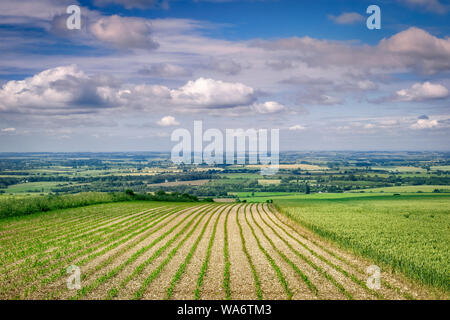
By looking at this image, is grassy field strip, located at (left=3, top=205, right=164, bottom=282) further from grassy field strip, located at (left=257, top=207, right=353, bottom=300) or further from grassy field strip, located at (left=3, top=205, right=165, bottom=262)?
grassy field strip, located at (left=257, top=207, right=353, bottom=300)

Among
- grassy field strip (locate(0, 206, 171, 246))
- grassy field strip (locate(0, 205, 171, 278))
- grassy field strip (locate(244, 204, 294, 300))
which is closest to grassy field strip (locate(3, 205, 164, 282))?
grassy field strip (locate(0, 205, 171, 278))

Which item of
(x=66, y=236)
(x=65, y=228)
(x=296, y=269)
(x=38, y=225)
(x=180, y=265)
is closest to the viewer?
(x=296, y=269)

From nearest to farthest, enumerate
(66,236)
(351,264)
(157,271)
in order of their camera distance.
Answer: (157,271)
(351,264)
(66,236)

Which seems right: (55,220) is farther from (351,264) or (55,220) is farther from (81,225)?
(351,264)

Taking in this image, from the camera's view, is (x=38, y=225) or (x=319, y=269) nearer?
(x=319, y=269)

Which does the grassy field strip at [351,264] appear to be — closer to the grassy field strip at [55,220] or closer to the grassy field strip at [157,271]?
the grassy field strip at [157,271]

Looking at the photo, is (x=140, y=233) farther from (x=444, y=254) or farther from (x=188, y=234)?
(x=444, y=254)

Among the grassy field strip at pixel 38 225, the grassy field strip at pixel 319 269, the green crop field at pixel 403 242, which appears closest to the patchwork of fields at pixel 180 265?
the grassy field strip at pixel 319 269

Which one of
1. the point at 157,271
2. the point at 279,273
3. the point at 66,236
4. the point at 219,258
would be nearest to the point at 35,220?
the point at 66,236

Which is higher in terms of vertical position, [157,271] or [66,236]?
[157,271]
